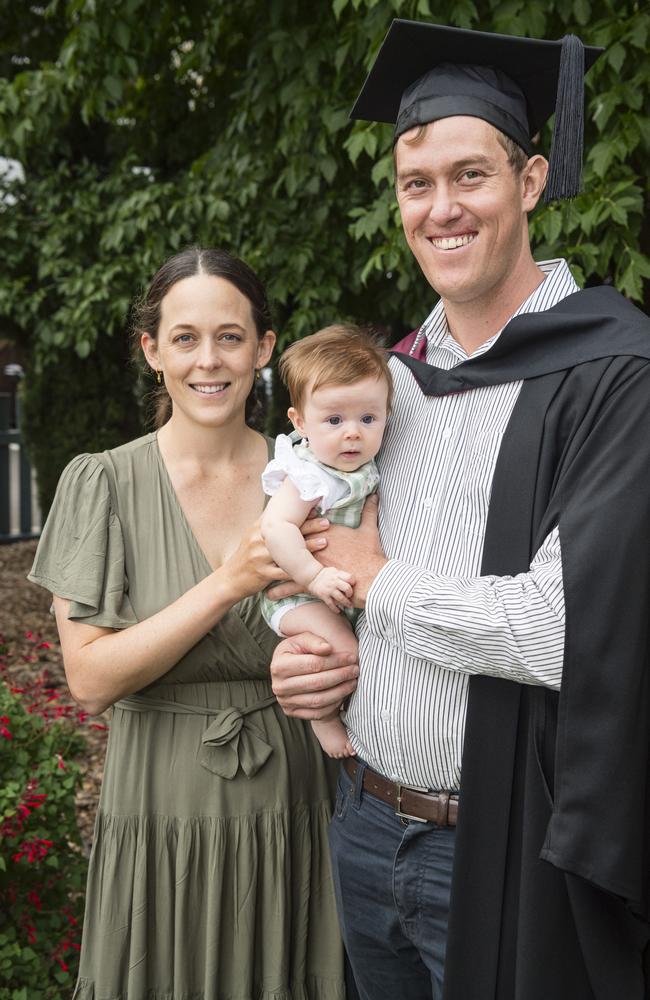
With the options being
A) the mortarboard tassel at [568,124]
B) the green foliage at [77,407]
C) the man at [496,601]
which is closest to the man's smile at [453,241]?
the man at [496,601]

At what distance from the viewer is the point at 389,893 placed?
226 centimetres

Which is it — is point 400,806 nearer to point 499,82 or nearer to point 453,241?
point 453,241

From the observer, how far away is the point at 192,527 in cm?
264

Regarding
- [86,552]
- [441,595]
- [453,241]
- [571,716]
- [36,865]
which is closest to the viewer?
[571,716]

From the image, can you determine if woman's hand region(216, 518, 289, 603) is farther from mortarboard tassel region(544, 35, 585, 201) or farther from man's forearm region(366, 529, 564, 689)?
mortarboard tassel region(544, 35, 585, 201)

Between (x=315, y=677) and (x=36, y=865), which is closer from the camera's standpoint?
(x=315, y=677)

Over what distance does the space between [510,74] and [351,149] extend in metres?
1.85

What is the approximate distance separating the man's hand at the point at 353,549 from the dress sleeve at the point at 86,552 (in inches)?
16.1

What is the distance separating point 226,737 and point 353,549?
2.09 ft

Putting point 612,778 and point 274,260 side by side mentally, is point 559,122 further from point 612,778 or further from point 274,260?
point 274,260

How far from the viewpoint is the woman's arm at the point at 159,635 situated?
2.37m

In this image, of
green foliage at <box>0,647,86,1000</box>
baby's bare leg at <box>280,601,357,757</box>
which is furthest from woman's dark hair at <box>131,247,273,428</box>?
green foliage at <box>0,647,86,1000</box>

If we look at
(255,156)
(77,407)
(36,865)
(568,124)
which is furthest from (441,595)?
(77,407)

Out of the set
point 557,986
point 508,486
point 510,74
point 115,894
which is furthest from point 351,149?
point 557,986
